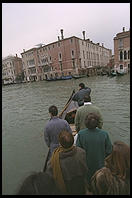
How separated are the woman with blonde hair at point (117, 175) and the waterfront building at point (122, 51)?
3342cm

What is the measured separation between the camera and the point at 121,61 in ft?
110

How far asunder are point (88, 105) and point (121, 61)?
34.0 m

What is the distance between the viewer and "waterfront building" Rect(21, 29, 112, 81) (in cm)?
3759

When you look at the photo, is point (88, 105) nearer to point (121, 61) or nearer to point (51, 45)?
point (121, 61)

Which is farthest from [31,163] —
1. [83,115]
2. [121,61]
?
[121,61]

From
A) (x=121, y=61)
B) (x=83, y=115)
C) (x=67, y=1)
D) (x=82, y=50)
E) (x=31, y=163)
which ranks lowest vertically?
(x=31, y=163)

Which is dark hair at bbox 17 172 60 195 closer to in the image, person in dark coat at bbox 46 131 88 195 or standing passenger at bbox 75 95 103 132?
person in dark coat at bbox 46 131 88 195

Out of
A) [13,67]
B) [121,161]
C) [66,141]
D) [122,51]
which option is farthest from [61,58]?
[121,161]

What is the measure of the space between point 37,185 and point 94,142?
3.09 ft

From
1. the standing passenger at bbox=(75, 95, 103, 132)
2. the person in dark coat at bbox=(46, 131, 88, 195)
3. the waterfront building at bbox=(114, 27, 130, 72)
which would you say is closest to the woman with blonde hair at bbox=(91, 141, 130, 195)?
the person in dark coat at bbox=(46, 131, 88, 195)

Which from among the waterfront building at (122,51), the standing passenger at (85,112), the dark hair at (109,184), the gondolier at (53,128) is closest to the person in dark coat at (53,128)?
the gondolier at (53,128)

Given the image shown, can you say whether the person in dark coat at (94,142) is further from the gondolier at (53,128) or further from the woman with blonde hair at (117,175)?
the gondolier at (53,128)

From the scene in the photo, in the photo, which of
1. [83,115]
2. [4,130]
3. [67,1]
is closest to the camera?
[83,115]

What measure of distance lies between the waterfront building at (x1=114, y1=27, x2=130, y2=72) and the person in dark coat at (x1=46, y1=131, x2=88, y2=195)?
110 feet
